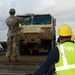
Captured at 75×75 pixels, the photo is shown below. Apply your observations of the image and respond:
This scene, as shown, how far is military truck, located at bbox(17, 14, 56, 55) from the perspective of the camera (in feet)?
63.3

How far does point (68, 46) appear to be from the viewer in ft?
13.4

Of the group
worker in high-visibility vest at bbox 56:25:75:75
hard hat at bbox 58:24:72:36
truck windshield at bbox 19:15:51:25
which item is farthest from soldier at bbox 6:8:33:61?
worker in high-visibility vest at bbox 56:25:75:75

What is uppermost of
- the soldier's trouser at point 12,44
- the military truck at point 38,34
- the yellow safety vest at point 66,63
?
the yellow safety vest at point 66,63

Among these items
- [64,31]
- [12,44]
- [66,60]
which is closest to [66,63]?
[66,60]

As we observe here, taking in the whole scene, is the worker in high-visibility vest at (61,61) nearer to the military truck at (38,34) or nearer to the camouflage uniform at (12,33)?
the camouflage uniform at (12,33)

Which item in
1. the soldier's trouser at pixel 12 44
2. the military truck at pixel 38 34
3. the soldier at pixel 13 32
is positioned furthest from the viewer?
the military truck at pixel 38 34

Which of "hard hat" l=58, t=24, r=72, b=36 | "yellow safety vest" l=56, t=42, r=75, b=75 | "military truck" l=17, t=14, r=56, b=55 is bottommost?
"military truck" l=17, t=14, r=56, b=55

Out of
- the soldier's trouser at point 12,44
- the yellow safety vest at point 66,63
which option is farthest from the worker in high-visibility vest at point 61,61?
the soldier's trouser at point 12,44

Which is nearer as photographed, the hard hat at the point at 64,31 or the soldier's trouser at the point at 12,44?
the hard hat at the point at 64,31

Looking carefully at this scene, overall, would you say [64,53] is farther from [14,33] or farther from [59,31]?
[14,33]

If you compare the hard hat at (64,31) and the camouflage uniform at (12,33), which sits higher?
the hard hat at (64,31)

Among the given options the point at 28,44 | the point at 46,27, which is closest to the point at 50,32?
the point at 46,27

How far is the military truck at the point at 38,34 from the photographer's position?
1928cm

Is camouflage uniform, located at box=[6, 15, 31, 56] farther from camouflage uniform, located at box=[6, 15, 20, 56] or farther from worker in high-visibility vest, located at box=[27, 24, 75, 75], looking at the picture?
worker in high-visibility vest, located at box=[27, 24, 75, 75]
